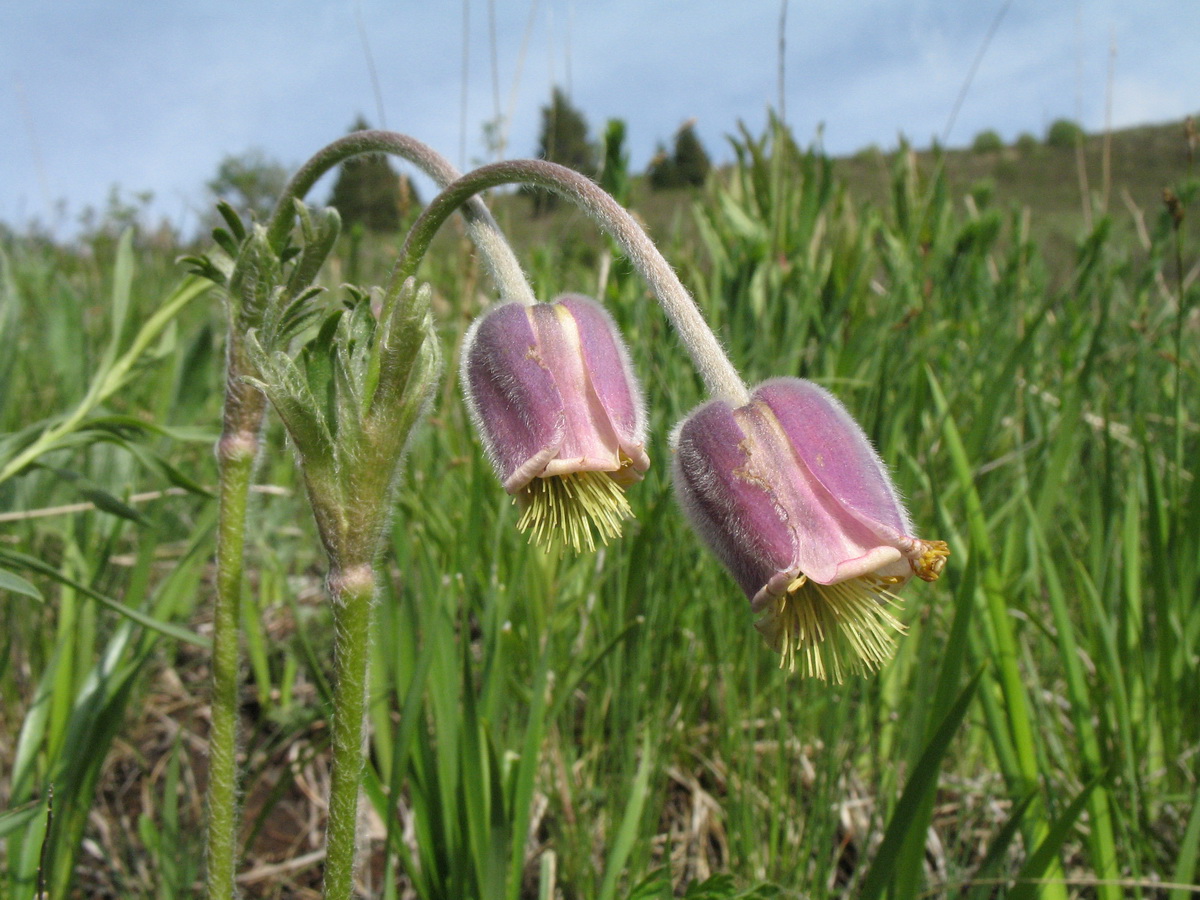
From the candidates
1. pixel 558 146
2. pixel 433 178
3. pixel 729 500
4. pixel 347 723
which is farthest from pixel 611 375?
pixel 558 146

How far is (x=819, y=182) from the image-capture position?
2.71 m

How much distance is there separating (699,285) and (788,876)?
1679mm

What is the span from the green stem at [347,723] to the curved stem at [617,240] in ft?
1.10

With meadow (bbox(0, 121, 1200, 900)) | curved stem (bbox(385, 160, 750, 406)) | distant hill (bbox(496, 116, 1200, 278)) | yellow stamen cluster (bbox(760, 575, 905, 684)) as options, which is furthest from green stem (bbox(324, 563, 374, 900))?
distant hill (bbox(496, 116, 1200, 278))

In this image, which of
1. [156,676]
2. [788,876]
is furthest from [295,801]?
[788,876]

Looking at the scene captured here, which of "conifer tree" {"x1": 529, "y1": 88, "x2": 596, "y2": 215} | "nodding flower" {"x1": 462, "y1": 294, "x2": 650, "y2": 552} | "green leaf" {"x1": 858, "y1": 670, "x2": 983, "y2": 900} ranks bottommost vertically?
"green leaf" {"x1": 858, "y1": 670, "x2": 983, "y2": 900}

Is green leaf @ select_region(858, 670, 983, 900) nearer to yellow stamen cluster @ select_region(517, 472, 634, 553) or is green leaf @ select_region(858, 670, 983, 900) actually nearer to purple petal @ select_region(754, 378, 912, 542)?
purple petal @ select_region(754, 378, 912, 542)

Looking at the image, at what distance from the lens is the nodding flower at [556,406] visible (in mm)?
968

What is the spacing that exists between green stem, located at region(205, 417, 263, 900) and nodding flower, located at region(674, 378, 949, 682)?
63cm

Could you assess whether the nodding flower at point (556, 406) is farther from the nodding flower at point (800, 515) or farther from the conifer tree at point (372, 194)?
the conifer tree at point (372, 194)

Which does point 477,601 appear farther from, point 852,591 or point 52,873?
point 852,591

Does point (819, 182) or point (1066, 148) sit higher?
point (1066, 148)

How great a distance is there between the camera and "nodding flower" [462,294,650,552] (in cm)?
97

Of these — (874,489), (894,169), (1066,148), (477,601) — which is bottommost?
(477,601)
